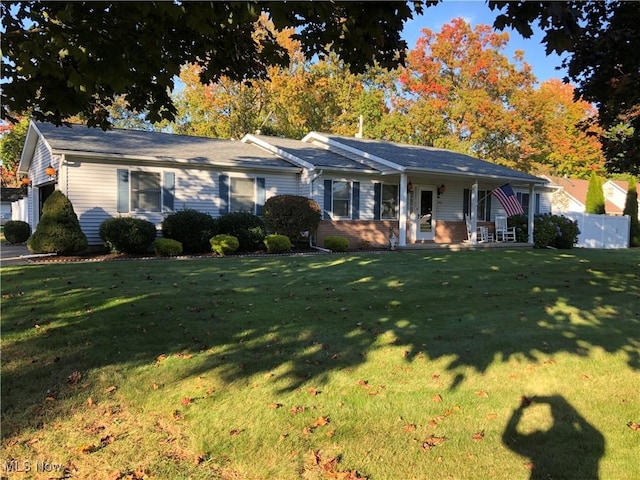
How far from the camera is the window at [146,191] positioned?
46.6ft

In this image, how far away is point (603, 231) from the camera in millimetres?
22922

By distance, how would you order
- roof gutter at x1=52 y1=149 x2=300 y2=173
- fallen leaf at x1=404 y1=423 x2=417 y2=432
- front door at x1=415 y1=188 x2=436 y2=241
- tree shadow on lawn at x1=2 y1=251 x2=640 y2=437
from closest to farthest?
1. fallen leaf at x1=404 y1=423 x2=417 y2=432
2. tree shadow on lawn at x1=2 y1=251 x2=640 y2=437
3. roof gutter at x1=52 y1=149 x2=300 y2=173
4. front door at x1=415 y1=188 x2=436 y2=241

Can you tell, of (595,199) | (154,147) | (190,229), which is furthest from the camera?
(595,199)

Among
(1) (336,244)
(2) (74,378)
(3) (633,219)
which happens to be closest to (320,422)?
(2) (74,378)

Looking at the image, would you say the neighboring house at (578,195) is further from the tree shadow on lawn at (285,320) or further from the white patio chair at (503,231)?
the tree shadow on lawn at (285,320)

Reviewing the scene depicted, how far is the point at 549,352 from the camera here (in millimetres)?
4797

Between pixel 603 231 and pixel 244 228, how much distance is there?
18.3 meters

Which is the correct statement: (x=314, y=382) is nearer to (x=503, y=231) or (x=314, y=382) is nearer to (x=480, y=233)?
(x=480, y=233)

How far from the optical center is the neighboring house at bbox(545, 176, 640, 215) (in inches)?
1338

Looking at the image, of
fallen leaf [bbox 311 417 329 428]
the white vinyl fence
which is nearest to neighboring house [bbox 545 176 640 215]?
the white vinyl fence

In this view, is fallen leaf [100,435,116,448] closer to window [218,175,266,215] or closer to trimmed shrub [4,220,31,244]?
window [218,175,266,215]

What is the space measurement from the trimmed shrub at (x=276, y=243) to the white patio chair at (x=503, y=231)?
34.3ft

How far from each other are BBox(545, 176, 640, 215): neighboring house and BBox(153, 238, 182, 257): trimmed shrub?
80.8ft

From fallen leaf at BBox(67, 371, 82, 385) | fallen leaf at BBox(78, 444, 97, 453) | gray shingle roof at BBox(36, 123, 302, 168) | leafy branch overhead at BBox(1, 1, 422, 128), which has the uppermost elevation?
gray shingle roof at BBox(36, 123, 302, 168)
